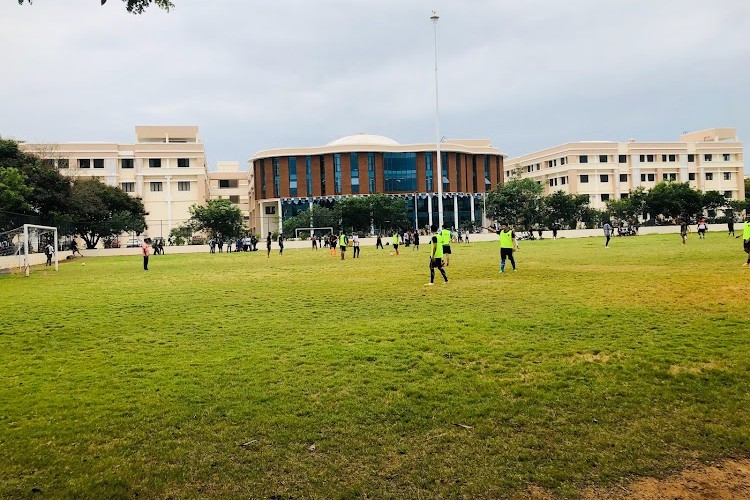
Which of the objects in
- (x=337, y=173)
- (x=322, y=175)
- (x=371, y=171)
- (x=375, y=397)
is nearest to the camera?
(x=375, y=397)

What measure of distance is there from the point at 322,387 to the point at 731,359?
493cm

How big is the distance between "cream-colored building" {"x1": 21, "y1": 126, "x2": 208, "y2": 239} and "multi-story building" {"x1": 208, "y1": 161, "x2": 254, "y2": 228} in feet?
86.8

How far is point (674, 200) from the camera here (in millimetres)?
64375

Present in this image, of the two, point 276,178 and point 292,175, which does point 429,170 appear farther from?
point 276,178

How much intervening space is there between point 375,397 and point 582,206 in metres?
68.0

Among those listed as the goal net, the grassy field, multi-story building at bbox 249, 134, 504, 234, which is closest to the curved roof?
multi-story building at bbox 249, 134, 504, 234

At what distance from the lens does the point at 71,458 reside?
15.3 feet

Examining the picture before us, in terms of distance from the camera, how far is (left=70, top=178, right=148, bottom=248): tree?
4772 cm

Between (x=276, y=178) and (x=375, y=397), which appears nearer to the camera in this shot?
(x=375, y=397)

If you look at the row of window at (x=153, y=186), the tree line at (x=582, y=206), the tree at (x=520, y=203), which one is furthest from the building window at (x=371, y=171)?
the row of window at (x=153, y=186)

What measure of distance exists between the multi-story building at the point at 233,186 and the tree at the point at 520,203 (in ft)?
164

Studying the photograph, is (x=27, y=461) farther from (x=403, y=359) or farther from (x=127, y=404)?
(x=403, y=359)

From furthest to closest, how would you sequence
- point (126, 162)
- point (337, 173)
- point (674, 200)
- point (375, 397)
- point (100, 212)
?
point (337, 173), point (126, 162), point (674, 200), point (100, 212), point (375, 397)

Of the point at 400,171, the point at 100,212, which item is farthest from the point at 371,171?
the point at 100,212
